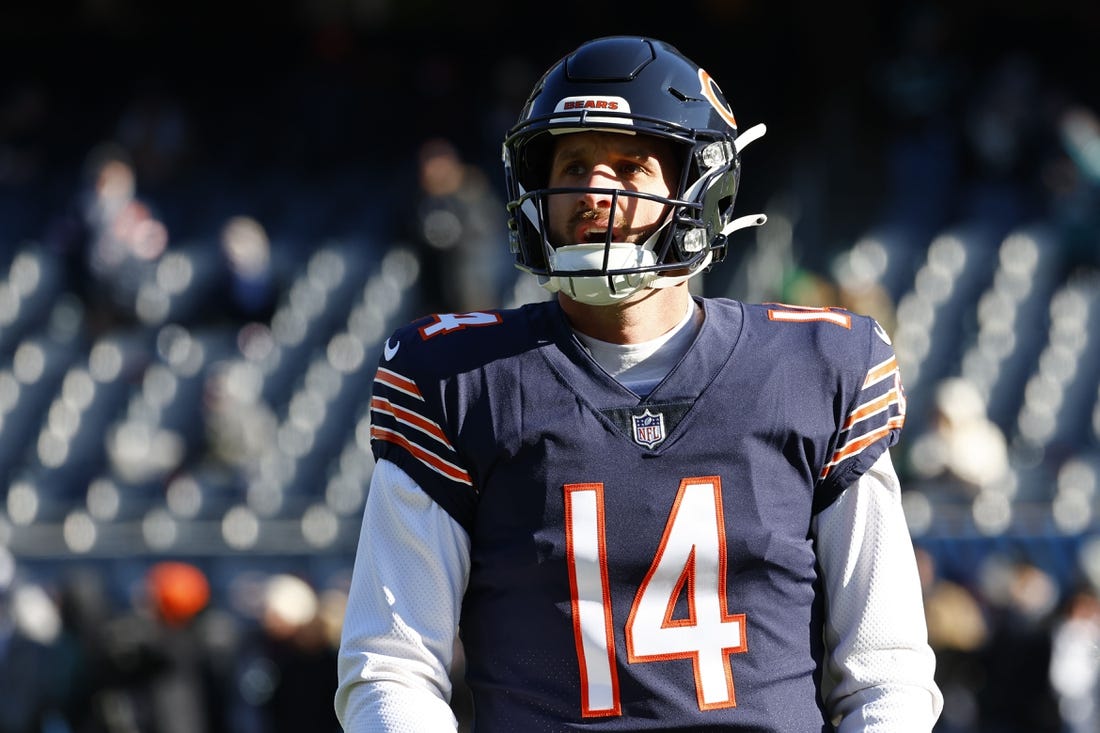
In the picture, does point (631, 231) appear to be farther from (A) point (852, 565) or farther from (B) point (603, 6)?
(B) point (603, 6)

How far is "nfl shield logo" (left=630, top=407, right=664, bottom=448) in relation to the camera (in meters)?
2.18

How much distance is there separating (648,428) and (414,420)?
0.28m

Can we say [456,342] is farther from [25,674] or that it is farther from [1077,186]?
[1077,186]

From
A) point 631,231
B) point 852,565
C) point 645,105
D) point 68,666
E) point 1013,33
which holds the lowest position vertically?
point 68,666

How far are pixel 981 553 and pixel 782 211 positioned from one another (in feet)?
9.30

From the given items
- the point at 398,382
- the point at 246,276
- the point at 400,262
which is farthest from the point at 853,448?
the point at 400,262

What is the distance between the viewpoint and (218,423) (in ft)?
27.9

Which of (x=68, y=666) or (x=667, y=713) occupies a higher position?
(x=667, y=713)

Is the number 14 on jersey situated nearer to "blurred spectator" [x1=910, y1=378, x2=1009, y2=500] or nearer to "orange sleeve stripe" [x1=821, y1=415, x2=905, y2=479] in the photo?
"orange sleeve stripe" [x1=821, y1=415, x2=905, y2=479]

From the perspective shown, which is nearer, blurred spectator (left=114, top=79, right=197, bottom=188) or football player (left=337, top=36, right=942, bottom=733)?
football player (left=337, top=36, right=942, bottom=733)

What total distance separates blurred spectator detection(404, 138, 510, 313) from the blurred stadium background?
17mm

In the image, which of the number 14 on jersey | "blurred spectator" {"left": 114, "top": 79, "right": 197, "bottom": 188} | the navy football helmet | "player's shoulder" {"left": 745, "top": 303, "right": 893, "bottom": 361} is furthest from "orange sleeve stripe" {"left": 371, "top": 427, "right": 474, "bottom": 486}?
"blurred spectator" {"left": 114, "top": 79, "right": 197, "bottom": 188}

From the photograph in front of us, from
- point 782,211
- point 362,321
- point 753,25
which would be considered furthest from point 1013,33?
point 362,321

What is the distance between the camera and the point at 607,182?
224 cm
